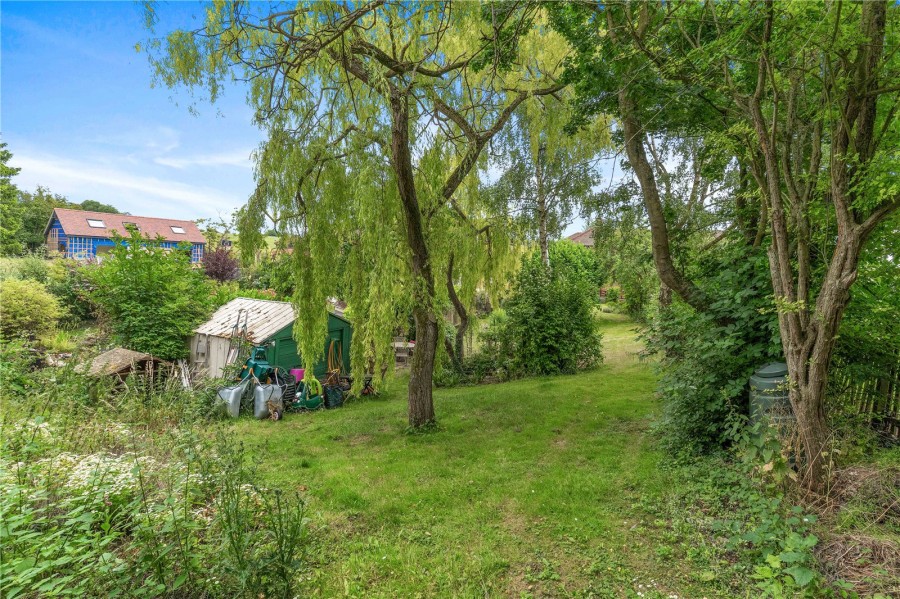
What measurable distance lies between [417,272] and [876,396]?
18.0ft

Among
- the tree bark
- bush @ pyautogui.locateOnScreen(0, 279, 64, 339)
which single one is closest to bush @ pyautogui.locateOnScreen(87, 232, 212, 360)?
bush @ pyautogui.locateOnScreen(0, 279, 64, 339)

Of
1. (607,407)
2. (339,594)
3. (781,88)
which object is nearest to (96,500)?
(339,594)

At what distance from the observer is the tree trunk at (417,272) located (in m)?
5.53

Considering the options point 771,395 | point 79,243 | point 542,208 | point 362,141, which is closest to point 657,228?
point 771,395

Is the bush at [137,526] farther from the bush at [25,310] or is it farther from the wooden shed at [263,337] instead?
the bush at [25,310]

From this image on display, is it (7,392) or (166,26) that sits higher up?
(166,26)

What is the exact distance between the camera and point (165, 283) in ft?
34.5

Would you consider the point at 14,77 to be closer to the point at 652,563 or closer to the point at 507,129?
the point at 652,563

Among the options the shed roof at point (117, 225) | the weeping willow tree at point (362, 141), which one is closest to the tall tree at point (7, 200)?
the shed roof at point (117, 225)

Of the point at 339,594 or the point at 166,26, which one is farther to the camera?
the point at 166,26

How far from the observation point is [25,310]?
1040 cm

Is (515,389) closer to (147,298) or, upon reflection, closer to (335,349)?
(335,349)

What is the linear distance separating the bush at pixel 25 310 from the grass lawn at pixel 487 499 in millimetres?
7686

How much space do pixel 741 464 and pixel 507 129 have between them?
9.45 m
